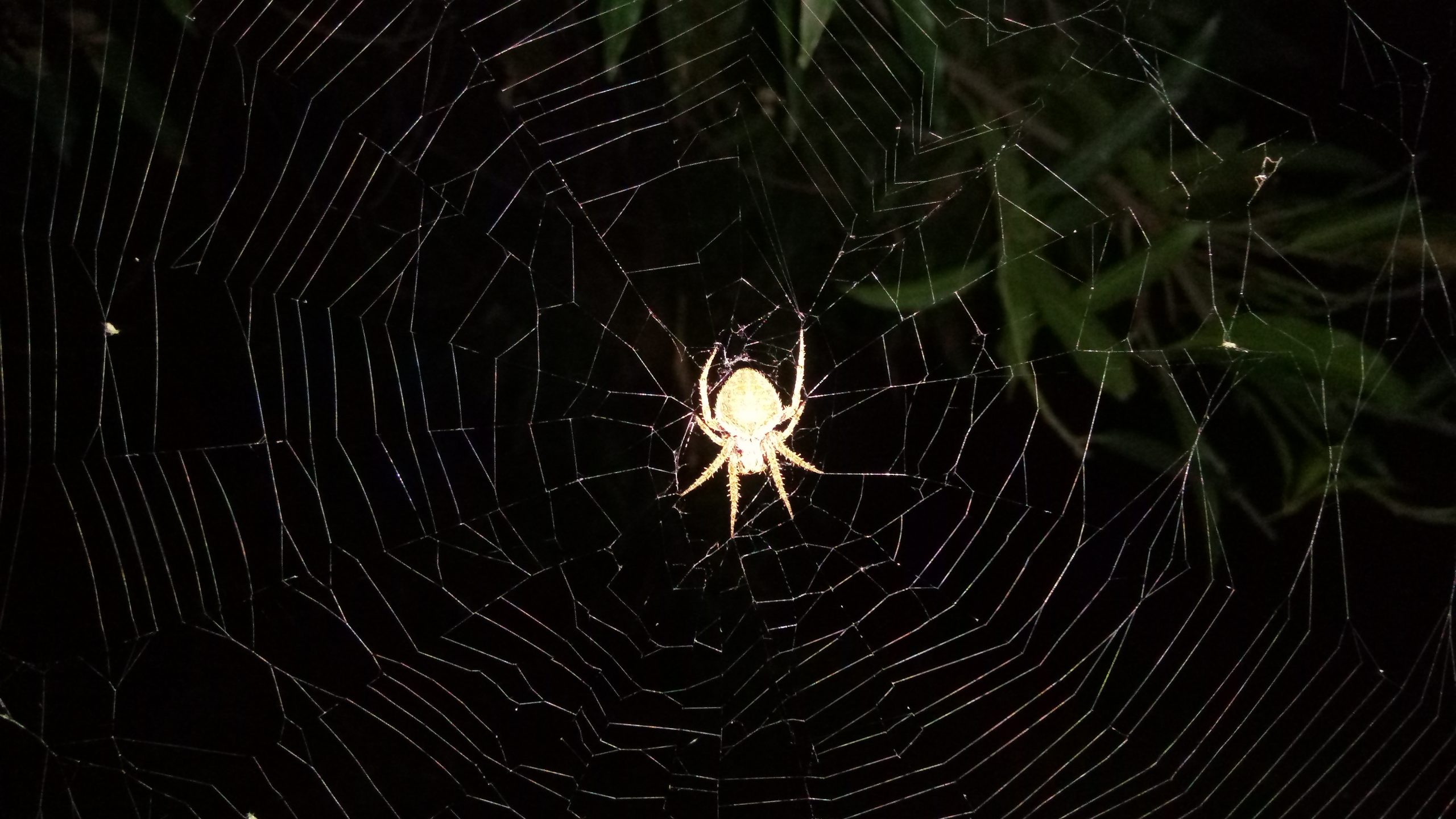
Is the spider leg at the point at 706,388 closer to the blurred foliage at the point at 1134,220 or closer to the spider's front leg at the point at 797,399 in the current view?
the spider's front leg at the point at 797,399

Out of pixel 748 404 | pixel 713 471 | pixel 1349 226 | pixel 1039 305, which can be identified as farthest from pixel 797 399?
pixel 1349 226

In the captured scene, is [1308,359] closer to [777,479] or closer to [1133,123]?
[1133,123]

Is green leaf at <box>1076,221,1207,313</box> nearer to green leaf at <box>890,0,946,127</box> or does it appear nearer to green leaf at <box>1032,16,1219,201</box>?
green leaf at <box>1032,16,1219,201</box>

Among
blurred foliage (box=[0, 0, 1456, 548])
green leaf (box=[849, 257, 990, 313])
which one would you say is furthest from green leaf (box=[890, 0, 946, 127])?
green leaf (box=[849, 257, 990, 313])

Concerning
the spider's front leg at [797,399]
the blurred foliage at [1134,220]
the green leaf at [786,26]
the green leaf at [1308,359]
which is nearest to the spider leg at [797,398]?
the spider's front leg at [797,399]

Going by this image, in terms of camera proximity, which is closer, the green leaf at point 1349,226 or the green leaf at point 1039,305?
the green leaf at point 1349,226

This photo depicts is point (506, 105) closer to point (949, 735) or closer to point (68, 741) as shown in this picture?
point (68, 741)
